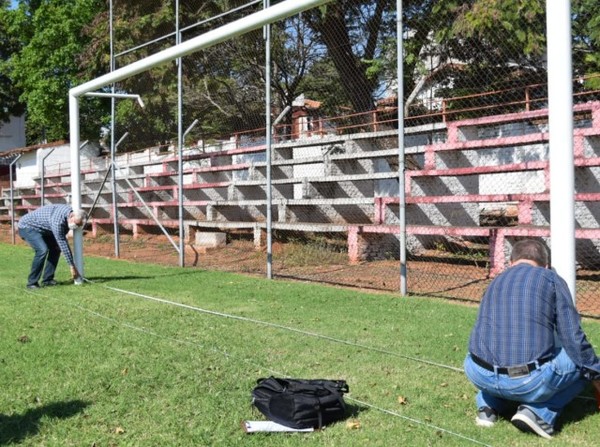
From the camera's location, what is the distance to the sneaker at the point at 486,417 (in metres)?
4.39

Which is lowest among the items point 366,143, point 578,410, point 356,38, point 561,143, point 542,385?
point 578,410

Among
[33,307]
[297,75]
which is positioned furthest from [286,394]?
[297,75]

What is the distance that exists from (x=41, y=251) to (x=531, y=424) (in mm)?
8233

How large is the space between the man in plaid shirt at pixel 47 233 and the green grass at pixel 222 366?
617mm

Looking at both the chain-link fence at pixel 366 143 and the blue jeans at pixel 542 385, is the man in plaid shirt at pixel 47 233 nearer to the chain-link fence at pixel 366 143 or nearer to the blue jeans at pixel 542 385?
the chain-link fence at pixel 366 143

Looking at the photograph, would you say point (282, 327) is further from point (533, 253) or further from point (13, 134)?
point (13, 134)

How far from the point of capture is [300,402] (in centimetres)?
436

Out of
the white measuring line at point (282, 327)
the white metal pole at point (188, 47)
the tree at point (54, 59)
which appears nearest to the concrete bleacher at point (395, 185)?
the white metal pole at point (188, 47)

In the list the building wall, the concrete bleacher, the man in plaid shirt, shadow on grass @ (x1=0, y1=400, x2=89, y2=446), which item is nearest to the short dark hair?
shadow on grass @ (x1=0, y1=400, x2=89, y2=446)

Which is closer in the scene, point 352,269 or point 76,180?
point 76,180

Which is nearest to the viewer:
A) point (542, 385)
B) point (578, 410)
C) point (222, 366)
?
point (542, 385)

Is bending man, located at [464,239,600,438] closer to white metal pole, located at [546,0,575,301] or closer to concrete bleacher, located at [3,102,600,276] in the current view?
white metal pole, located at [546,0,575,301]

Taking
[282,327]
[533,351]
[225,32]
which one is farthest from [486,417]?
[225,32]

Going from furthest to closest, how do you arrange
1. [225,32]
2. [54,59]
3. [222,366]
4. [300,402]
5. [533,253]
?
[54,59] < [225,32] < [222,366] < [533,253] < [300,402]
